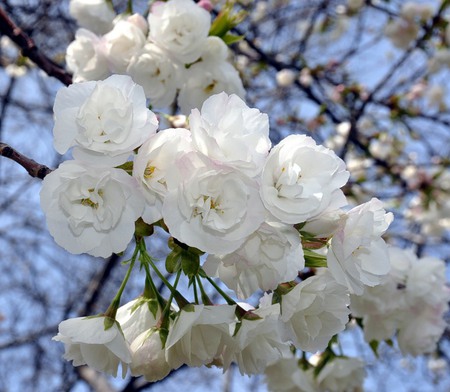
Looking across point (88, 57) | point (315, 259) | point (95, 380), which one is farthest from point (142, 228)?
point (95, 380)

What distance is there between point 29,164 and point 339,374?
3.58 feet

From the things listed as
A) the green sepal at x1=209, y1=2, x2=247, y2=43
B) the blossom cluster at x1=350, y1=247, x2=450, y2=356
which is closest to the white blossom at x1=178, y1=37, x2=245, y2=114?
the green sepal at x1=209, y1=2, x2=247, y2=43

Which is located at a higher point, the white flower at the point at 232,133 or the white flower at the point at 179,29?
the white flower at the point at 232,133

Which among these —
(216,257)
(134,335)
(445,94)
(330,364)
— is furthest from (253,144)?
(445,94)

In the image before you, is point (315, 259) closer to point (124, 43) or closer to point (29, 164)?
point (29, 164)

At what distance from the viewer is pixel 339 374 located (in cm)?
161

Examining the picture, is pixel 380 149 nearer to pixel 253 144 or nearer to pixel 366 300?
pixel 366 300

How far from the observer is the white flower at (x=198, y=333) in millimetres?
904

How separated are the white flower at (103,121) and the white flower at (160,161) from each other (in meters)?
0.03

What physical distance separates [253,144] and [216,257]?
191 mm

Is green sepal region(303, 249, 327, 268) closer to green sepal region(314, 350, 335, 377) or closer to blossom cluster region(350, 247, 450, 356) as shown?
blossom cluster region(350, 247, 450, 356)

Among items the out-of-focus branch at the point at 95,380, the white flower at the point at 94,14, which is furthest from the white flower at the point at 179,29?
the out-of-focus branch at the point at 95,380

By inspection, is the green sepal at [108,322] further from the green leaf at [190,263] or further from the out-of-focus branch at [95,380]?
the out-of-focus branch at [95,380]

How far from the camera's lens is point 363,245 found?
0.90 m
